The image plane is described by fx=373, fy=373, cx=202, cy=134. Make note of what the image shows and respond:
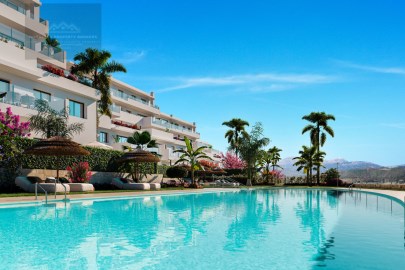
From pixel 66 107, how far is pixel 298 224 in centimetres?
2178

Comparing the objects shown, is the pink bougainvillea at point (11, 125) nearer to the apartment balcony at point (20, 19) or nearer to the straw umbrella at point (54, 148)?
the straw umbrella at point (54, 148)

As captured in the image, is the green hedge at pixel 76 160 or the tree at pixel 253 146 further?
the tree at pixel 253 146

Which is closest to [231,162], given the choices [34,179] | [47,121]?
[47,121]

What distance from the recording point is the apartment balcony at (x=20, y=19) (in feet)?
103

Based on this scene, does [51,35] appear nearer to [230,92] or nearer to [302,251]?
[230,92]

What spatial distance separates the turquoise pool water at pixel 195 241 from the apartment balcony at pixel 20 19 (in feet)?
74.4

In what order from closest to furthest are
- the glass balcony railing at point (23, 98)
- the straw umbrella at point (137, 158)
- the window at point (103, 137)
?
the glass balcony railing at point (23, 98)
the straw umbrella at point (137, 158)
the window at point (103, 137)

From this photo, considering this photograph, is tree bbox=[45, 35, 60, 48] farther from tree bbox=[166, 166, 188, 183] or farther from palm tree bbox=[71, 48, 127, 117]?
tree bbox=[166, 166, 188, 183]

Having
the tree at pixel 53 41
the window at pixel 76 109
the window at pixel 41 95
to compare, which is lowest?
the window at pixel 76 109

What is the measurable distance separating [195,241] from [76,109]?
87.0 feet

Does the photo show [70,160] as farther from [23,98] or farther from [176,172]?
[176,172]

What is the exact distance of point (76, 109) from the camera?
33.1 m

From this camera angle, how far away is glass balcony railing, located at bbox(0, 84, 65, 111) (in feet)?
83.8

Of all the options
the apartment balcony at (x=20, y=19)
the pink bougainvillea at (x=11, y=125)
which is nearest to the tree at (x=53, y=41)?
the apartment balcony at (x=20, y=19)
